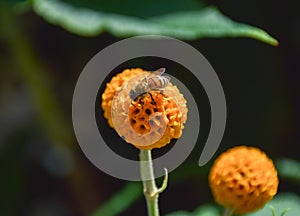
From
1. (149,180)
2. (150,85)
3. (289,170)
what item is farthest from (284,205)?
(150,85)

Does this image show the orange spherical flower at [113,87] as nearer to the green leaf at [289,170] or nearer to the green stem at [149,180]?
the green stem at [149,180]

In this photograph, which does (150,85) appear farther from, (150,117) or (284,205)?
(284,205)

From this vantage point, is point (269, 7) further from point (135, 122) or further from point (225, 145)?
point (135, 122)

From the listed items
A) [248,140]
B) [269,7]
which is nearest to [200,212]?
[248,140]

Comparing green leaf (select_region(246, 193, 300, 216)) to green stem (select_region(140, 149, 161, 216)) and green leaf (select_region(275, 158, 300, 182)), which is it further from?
green stem (select_region(140, 149, 161, 216))

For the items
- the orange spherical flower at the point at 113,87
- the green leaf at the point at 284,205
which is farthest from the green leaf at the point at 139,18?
the orange spherical flower at the point at 113,87

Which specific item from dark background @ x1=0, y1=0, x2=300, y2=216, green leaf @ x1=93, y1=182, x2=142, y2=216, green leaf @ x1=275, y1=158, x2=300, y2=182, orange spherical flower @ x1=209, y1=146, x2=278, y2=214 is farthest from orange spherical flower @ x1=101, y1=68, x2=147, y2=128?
dark background @ x1=0, y1=0, x2=300, y2=216
